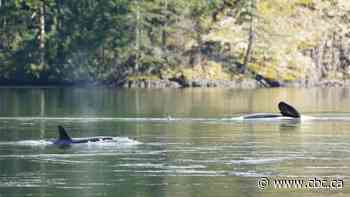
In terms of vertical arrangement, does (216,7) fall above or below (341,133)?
above

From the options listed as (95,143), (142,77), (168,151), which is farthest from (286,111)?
(142,77)

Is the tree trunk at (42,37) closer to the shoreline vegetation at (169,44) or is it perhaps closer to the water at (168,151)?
the shoreline vegetation at (169,44)

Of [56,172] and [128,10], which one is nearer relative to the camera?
[56,172]

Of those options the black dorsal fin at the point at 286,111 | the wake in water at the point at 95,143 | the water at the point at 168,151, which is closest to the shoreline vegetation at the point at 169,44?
the water at the point at 168,151

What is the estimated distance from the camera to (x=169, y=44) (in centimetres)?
12788

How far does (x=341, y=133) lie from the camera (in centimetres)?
5134

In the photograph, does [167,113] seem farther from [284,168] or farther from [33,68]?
[33,68]

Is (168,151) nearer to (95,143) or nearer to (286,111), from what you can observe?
(95,143)

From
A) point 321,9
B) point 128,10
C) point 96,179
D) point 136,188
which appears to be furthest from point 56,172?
point 321,9

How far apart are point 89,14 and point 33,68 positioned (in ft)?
25.4

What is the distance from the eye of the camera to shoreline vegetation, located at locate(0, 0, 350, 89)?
405 ft

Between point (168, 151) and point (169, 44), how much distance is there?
85.1 meters

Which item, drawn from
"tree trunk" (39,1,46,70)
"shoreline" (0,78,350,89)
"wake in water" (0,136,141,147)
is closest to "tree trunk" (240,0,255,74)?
"shoreline" (0,78,350,89)

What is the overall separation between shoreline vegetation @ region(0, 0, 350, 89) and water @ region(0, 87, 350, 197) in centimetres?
5066
